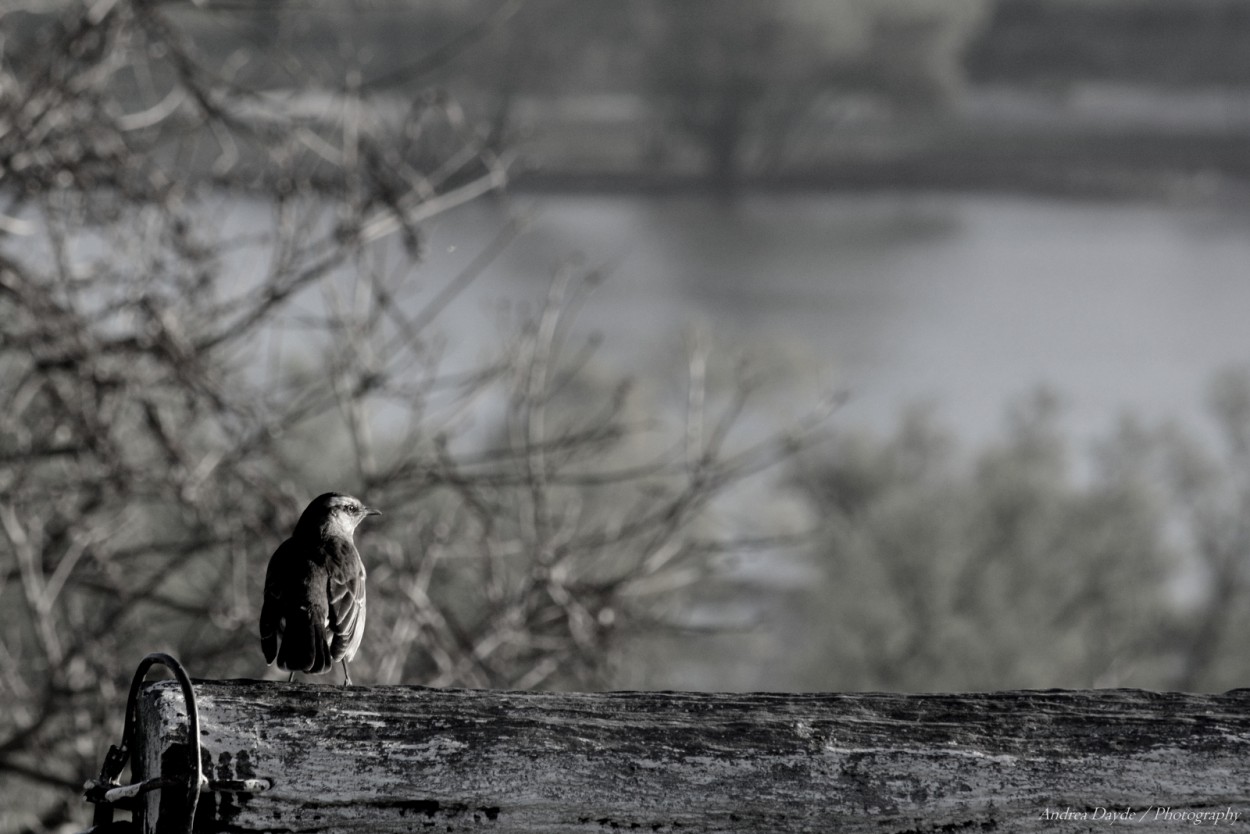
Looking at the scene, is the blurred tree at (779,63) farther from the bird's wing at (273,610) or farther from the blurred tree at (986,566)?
the bird's wing at (273,610)

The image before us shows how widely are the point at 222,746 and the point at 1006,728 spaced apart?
833 mm

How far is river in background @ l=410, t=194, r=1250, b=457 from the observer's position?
1661 cm

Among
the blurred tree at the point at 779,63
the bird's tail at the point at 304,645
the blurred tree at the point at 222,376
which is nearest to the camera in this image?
the bird's tail at the point at 304,645

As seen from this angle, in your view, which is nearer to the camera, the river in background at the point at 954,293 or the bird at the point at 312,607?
the bird at the point at 312,607

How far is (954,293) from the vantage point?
19.8m

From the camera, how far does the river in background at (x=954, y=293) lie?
16.6 metres

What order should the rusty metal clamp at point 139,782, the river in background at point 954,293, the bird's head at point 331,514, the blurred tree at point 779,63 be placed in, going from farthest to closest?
the river in background at point 954,293 → the blurred tree at point 779,63 → the bird's head at point 331,514 → the rusty metal clamp at point 139,782

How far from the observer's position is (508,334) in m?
6.21

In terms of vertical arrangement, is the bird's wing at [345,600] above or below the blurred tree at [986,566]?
below

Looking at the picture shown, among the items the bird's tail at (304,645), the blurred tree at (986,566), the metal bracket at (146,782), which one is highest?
the blurred tree at (986,566)

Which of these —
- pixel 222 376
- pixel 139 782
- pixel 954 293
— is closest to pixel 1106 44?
pixel 954 293

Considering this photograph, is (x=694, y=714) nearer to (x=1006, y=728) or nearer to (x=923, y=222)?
(x=1006, y=728)

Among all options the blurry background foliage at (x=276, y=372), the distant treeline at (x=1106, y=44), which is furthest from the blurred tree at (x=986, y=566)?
the blurry background foliage at (x=276, y=372)

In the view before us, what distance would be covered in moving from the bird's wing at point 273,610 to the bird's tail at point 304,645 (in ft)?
0.07
